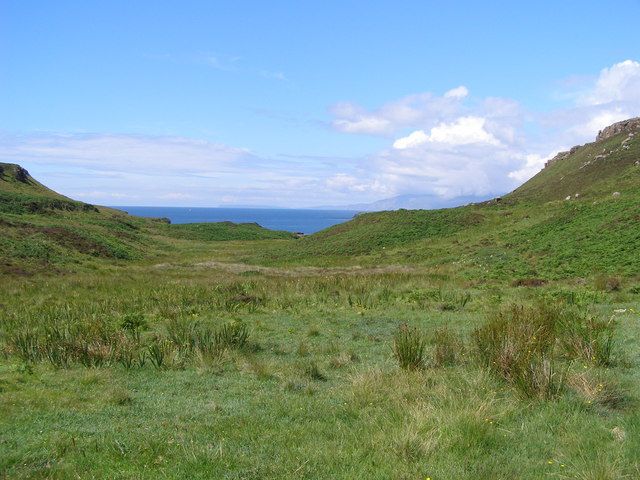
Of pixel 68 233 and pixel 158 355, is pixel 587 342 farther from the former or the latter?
pixel 68 233

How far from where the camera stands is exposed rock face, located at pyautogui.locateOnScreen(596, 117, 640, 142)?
263 feet

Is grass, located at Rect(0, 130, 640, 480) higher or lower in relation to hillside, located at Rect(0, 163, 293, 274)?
lower

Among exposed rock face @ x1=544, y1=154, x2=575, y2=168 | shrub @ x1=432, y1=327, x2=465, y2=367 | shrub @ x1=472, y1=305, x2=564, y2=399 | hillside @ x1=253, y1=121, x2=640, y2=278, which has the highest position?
exposed rock face @ x1=544, y1=154, x2=575, y2=168

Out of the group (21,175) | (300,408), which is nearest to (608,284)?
(300,408)

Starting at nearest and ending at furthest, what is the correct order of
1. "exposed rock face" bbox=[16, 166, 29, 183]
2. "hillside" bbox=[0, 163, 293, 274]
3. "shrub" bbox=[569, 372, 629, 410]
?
"shrub" bbox=[569, 372, 629, 410] → "hillside" bbox=[0, 163, 293, 274] → "exposed rock face" bbox=[16, 166, 29, 183]

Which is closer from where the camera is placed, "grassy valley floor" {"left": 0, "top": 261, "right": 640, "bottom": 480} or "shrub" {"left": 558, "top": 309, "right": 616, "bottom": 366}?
"grassy valley floor" {"left": 0, "top": 261, "right": 640, "bottom": 480}

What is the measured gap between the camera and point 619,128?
277 ft

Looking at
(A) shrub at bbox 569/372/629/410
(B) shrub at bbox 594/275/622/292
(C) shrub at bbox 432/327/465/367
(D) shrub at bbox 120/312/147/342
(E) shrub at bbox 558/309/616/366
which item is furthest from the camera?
(B) shrub at bbox 594/275/622/292

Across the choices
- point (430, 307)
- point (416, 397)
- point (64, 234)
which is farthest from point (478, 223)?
point (416, 397)

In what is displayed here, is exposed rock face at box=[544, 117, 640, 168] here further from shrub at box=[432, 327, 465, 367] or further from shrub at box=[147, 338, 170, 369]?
shrub at box=[147, 338, 170, 369]

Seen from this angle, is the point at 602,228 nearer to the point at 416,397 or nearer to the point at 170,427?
the point at 416,397

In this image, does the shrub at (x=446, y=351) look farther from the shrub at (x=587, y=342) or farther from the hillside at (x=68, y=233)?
the hillside at (x=68, y=233)

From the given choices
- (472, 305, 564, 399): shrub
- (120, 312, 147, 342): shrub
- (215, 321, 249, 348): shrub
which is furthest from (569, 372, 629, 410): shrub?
(120, 312, 147, 342): shrub

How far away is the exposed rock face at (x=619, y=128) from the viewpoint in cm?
8012
